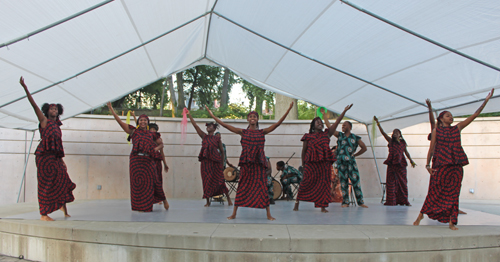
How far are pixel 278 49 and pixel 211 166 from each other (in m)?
2.78

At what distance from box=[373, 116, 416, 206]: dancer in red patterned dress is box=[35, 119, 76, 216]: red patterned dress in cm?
643

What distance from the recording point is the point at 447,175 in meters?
4.69

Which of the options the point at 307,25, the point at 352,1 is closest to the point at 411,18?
the point at 352,1

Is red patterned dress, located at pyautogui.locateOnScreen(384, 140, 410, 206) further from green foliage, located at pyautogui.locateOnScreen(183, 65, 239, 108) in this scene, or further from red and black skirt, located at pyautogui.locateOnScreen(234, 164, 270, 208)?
green foliage, located at pyautogui.locateOnScreen(183, 65, 239, 108)

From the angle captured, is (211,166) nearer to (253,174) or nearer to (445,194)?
(253,174)

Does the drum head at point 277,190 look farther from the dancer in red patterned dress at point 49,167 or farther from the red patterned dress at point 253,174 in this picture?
the dancer in red patterned dress at point 49,167

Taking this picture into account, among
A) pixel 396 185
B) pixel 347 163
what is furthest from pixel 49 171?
pixel 396 185

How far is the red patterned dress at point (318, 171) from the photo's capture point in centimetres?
634

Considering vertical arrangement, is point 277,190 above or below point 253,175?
below

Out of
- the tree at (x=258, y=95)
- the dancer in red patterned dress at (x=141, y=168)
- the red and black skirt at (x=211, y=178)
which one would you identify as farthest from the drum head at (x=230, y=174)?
the tree at (x=258, y=95)

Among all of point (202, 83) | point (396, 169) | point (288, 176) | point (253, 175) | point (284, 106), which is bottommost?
point (288, 176)

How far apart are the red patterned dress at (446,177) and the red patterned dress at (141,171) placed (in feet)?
14.2

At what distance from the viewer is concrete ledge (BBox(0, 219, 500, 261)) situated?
3705mm

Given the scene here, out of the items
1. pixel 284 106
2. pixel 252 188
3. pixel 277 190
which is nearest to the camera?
pixel 252 188
